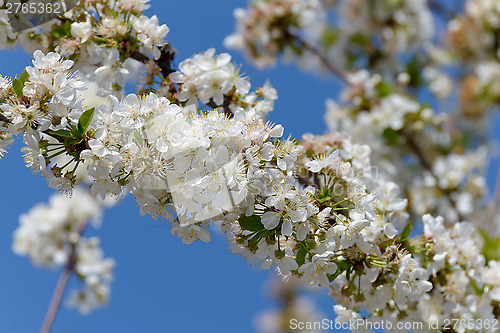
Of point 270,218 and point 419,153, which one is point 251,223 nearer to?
point 270,218

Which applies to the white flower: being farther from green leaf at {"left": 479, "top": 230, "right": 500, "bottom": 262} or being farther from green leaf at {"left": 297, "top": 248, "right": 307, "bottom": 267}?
green leaf at {"left": 479, "top": 230, "right": 500, "bottom": 262}

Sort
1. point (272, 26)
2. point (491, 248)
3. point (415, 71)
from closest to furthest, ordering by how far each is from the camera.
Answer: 1. point (491, 248)
2. point (272, 26)
3. point (415, 71)

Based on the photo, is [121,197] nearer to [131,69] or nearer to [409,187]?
[131,69]

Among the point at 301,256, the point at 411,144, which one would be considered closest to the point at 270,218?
the point at 301,256

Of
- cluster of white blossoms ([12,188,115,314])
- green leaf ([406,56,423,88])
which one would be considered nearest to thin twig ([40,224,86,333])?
cluster of white blossoms ([12,188,115,314])

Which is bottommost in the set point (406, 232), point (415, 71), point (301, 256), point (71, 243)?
point (301, 256)
